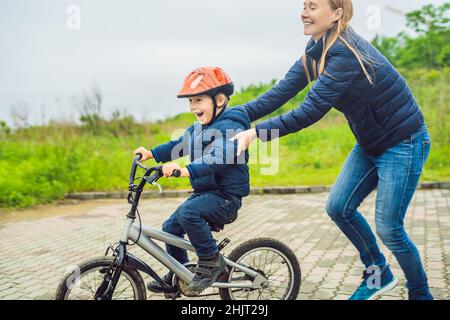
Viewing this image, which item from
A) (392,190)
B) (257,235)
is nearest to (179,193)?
(257,235)

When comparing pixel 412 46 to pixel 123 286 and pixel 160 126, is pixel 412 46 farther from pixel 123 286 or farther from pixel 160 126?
pixel 123 286

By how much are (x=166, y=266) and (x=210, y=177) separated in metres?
0.66

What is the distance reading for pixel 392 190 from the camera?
3227mm

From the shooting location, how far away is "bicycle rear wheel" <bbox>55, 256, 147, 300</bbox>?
3.09 m

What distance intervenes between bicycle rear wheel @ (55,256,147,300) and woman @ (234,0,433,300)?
110 cm

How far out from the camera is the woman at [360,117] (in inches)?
118

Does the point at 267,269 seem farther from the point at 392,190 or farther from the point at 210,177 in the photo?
the point at 392,190

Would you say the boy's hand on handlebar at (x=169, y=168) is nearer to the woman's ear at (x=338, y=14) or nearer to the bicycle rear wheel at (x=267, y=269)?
the bicycle rear wheel at (x=267, y=269)

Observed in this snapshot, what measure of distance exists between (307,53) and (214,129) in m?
0.73

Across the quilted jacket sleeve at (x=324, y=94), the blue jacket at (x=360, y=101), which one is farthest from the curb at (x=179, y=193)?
the quilted jacket sleeve at (x=324, y=94)

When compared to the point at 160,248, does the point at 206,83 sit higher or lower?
higher

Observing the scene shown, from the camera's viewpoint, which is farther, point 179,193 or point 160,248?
point 179,193

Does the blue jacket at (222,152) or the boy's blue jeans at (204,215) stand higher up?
the blue jacket at (222,152)
